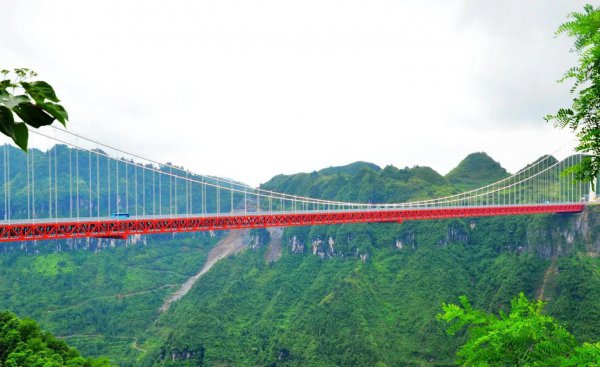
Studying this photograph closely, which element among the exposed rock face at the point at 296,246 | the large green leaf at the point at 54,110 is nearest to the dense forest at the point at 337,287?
the exposed rock face at the point at 296,246

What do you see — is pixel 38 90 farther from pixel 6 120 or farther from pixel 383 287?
pixel 383 287

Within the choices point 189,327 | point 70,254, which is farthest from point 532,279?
point 70,254

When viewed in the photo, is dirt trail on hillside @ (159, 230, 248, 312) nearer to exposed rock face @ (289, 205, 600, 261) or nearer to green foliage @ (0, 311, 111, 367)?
exposed rock face @ (289, 205, 600, 261)

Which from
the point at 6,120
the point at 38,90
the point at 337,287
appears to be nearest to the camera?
the point at 6,120

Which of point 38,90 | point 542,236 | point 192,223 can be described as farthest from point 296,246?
point 38,90

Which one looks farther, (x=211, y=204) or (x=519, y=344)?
(x=211, y=204)

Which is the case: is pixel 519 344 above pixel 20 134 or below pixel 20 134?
below
